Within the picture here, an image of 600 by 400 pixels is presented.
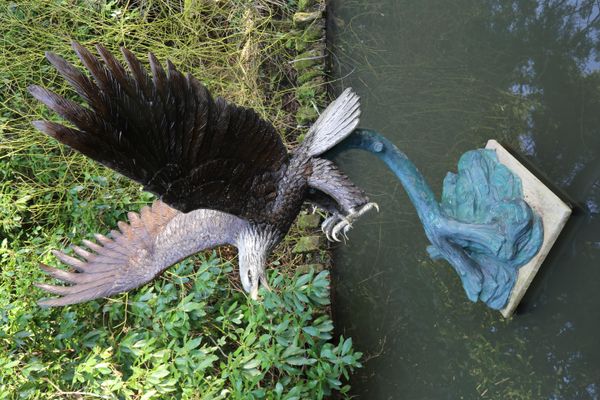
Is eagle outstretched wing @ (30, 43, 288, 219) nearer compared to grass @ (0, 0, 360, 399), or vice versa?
eagle outstretched wing @ (30, 43, 288, 219)

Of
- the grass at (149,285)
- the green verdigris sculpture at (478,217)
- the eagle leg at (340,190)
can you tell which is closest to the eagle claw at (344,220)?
the eagle leg at (340,190)

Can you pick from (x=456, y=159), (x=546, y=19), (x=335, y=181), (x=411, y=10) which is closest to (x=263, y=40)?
(x=411, y=10)

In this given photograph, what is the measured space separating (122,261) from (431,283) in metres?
1.19

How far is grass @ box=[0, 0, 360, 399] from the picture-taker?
5.62ft

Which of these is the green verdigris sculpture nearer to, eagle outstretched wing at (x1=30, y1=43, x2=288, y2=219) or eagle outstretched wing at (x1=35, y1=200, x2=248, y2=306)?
eagle outstretched wing at (x1=30, y1=43, x2=288, y2=219)

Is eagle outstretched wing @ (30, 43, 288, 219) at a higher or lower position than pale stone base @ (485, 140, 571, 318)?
lower

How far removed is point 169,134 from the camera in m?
0.94

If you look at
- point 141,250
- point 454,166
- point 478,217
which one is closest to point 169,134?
point 141,250

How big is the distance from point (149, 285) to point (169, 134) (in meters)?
1.31

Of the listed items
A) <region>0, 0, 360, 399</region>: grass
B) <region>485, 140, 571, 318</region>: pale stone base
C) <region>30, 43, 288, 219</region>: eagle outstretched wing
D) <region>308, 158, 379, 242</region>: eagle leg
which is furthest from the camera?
<region>0, 0, 360, 399</region>: grass

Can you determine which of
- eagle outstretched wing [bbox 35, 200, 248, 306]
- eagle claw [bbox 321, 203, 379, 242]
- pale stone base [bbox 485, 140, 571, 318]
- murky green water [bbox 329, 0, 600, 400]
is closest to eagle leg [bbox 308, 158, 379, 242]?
eagle claw [bbox 321, 203, 379, 242]

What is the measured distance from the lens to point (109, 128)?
0.83 meters

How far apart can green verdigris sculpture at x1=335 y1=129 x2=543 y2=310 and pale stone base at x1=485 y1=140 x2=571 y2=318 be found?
2 cm

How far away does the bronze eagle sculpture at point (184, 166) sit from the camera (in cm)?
81
